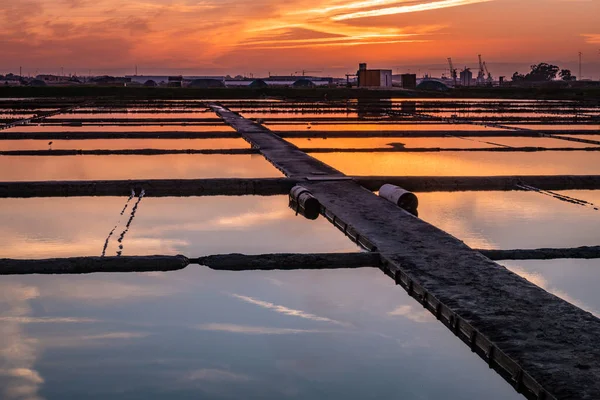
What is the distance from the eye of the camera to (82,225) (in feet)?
33.5

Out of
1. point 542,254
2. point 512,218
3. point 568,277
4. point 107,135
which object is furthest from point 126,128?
point 568,277

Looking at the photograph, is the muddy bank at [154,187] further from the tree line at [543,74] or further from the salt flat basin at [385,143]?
the tree line at [543,74]

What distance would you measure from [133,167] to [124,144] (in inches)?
192

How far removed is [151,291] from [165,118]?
23246mm

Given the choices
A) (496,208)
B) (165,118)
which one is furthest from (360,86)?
(496,208)

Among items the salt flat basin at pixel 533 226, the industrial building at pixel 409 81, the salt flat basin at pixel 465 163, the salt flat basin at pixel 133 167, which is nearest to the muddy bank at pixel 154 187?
the salt flat basin at pixel 133 167

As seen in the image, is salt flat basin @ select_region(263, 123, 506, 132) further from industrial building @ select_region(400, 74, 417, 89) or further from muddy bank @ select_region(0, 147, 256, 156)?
industrial building @ select_region(400, 74, 417, 89)

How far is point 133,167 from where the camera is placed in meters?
15.9

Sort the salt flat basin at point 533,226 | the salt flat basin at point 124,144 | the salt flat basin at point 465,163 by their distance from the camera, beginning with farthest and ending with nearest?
the salt flat basin at point 124,144, the salt flat basin at point 465,163, the salt flat basin at point 533,226

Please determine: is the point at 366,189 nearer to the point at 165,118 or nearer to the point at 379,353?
the point at 379,353

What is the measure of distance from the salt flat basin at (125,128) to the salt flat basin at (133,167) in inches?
250

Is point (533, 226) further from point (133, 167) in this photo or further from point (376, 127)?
point (376, 127)

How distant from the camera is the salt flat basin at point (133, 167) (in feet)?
47.8

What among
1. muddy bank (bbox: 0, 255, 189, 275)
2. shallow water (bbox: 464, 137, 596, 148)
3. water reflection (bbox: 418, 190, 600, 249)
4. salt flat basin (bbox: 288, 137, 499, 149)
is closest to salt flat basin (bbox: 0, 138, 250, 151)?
salt flat basin (bbox: 288, 137, 499, 149)
